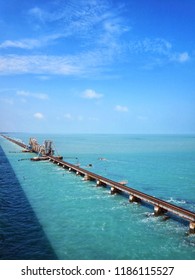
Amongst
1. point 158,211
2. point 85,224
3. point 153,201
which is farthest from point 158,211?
point 85,224

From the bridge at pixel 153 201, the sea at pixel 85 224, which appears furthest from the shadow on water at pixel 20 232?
the bridge at pixel 153 201

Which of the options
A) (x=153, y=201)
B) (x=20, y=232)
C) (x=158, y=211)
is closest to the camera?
(x=20, y=232)

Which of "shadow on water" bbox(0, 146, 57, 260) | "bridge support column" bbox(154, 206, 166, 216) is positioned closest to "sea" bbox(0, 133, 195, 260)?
"shadow on water" bbox(0, 146, 57, 260)

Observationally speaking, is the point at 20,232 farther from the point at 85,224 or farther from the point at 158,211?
the point at 158,211

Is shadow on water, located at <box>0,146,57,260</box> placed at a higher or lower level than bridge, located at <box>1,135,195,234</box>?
lower

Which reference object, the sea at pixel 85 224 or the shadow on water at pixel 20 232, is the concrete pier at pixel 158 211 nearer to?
the sea at pixel 85 224

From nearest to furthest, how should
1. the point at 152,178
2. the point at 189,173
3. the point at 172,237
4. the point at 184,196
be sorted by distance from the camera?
the point at 172,237
the point at 184,196
the point at 152,178
the point at 189,173

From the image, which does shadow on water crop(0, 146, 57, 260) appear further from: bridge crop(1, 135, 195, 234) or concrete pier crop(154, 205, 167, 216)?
concrete pier crop(154, 205, 167, 216)

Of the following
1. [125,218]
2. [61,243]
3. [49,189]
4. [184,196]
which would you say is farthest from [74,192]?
[61,243]
